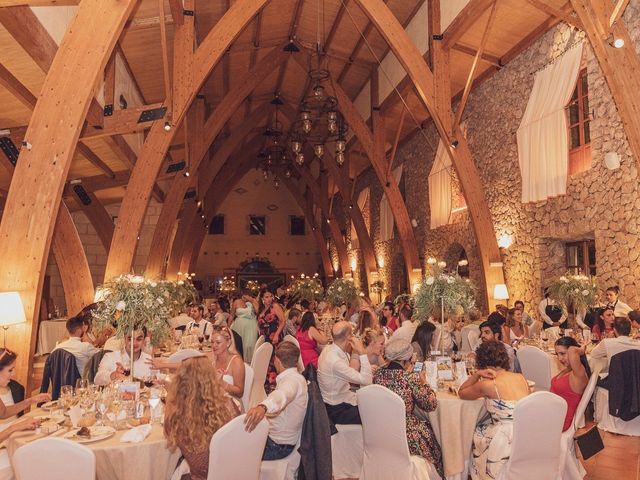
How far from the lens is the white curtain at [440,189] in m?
13.3

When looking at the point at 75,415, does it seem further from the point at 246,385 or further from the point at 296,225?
the point at 296,225

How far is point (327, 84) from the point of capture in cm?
1540

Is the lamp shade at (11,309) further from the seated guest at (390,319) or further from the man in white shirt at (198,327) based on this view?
the seated guest at (390,319)

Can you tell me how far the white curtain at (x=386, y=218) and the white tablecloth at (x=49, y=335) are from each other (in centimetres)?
1012

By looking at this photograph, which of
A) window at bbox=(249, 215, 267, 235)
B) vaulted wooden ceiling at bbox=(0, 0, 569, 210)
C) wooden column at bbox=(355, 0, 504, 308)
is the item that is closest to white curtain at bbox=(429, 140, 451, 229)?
vaulted wooden ceiling at bbox=(0, 0, 569, 210)

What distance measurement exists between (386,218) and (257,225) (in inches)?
436

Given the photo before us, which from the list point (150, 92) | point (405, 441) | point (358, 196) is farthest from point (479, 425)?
point (358, 196)

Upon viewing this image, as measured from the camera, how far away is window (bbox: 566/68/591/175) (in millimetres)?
8734

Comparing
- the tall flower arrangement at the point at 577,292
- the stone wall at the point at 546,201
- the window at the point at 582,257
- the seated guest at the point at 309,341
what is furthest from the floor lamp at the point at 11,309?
the window at the point at 582,257

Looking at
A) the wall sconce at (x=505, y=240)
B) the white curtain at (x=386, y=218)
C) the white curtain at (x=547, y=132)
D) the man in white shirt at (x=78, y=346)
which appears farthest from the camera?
the white curtain at (x=386, y=218)

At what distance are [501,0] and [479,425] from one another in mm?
7737

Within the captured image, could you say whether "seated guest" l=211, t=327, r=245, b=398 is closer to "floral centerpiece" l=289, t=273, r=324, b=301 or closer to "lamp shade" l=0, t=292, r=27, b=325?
"lamp shade" l=0, t=292, r=27, b=325

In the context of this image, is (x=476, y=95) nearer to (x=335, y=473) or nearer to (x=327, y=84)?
(x=327, y=84)

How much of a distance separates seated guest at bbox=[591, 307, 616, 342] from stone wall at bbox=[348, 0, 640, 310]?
62cm
